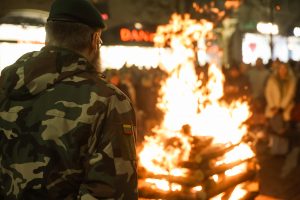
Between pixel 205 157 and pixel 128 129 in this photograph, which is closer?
pixel 128 129

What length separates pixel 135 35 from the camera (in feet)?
74.1

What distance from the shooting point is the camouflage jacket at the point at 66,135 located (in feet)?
7.01

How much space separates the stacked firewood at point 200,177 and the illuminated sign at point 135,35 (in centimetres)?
1673

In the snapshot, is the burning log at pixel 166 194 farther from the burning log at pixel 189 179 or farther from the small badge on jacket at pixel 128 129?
the small badge on jacket at pixel 128 129

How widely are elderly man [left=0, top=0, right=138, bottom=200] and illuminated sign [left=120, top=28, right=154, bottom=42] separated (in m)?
19.5

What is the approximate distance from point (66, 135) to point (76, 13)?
576mm

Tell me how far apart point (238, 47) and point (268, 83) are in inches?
846

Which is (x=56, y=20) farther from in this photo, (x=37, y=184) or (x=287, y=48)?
(x=287, y=48)

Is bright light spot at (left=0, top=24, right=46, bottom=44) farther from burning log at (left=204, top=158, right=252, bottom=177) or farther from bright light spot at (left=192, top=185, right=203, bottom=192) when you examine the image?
bright light spot at (left=192, top=185, right=203, bottom=192)

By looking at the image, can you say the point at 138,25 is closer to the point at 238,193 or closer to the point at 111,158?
the point at 238,193

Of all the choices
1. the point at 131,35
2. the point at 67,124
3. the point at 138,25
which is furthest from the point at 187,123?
the point at 138,25

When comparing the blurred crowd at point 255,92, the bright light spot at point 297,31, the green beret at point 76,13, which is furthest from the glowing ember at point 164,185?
the bright light spot at point 297,31

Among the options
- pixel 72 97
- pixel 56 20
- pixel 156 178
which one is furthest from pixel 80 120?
pixel 156 178

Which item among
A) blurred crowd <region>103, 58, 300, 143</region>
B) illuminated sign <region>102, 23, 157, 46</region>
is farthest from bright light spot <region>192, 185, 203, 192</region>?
illuminated sign <region>102, 23, 157, 46</region>
